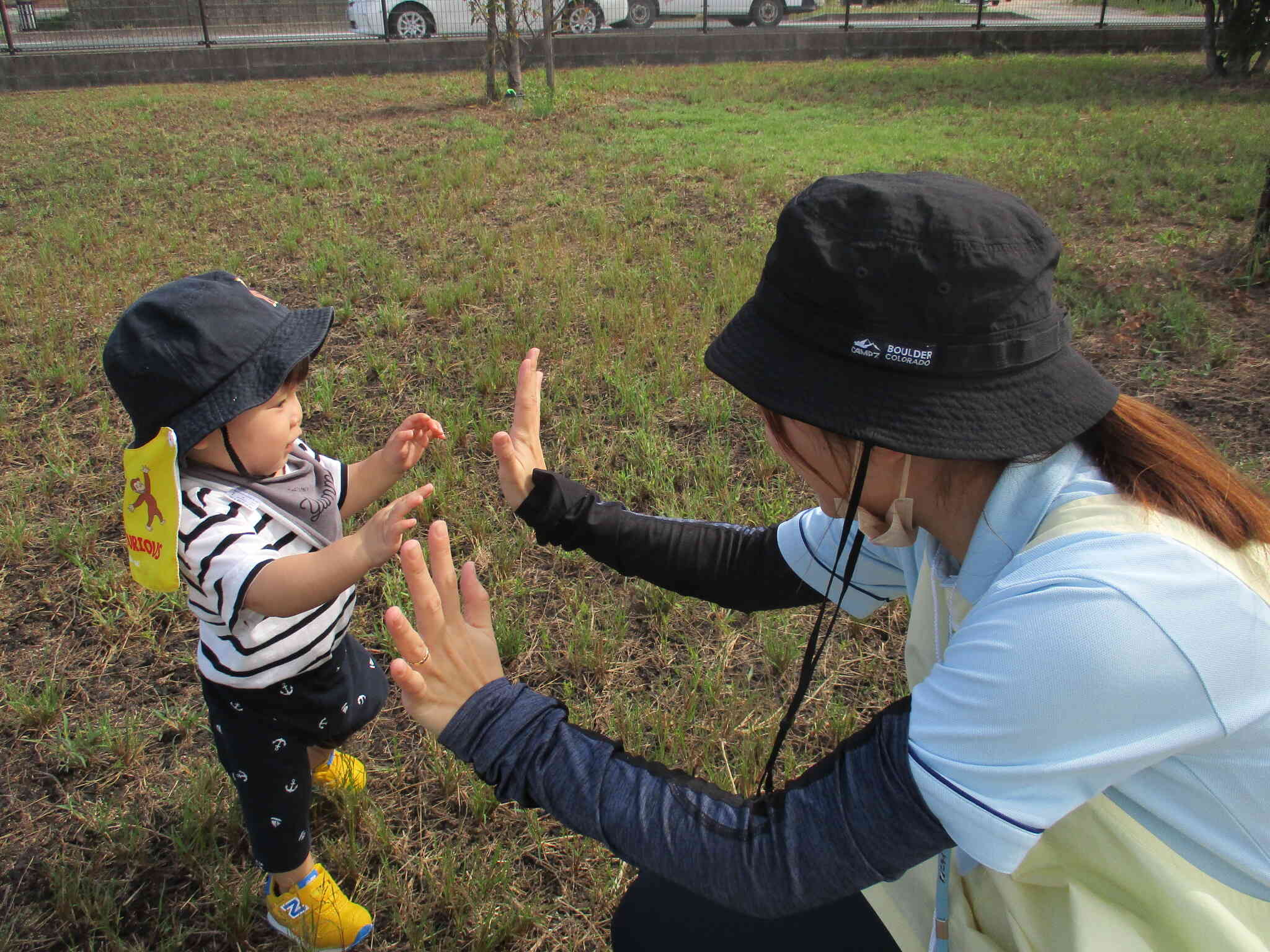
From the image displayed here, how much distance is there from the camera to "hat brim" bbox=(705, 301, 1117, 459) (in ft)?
3.87

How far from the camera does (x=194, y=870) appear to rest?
2.22 m

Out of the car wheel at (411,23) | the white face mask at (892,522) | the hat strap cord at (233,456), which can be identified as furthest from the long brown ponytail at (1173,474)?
the car wheel at (411,23)

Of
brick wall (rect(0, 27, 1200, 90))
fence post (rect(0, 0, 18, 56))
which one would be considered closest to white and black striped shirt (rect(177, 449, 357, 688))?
brick wall (rect(0, 27, 1200, 90))

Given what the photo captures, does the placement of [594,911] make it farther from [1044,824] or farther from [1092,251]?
[1092,251]

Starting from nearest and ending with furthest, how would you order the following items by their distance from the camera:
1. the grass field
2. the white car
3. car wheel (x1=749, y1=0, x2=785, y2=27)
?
1. the grass field
2. the white car
3. car wheel (x1=749, y1=0, x2=785, y2=27)

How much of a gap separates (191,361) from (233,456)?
0.21 m

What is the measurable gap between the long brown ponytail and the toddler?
1.13 meters

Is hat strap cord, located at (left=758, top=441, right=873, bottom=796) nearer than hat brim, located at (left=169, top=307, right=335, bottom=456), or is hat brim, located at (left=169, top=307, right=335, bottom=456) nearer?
hat strap cord, located at (left=758, top=441, right=873, bottom=796)

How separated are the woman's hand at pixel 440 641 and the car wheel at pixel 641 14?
18.0m

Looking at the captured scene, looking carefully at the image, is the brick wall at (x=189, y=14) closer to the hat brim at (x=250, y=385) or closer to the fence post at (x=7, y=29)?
the fence post at (x=7, y=29)

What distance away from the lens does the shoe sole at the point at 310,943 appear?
2.03 metres

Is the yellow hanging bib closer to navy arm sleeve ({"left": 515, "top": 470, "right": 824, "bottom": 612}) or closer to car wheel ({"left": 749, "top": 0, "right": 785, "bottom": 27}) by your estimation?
navy arm sleeve ({"left": 515, "top": 470, "right": 824, "bottom": 612})

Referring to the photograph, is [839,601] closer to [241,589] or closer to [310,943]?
[241,589]

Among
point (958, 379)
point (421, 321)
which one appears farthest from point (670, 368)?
point (958, 379)
